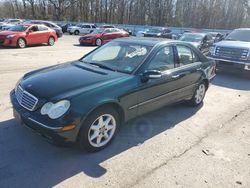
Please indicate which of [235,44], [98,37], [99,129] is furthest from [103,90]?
[98,37]

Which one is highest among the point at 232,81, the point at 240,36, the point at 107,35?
the point at 240,36

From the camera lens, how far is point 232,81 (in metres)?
8.69

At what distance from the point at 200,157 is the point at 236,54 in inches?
271

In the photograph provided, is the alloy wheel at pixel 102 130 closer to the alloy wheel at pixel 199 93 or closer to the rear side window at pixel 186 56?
the rear side window at pixel 186 56

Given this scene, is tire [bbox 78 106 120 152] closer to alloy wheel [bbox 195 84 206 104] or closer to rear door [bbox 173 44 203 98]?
rear door [bbox 173 44 203 98]

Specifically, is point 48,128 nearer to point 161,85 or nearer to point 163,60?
point 161,85

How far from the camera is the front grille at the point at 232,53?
9055 mm

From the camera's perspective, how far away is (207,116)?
17.0 feet

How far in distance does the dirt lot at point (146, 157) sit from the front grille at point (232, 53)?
4.75m

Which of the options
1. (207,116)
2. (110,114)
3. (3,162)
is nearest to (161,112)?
(207,116)

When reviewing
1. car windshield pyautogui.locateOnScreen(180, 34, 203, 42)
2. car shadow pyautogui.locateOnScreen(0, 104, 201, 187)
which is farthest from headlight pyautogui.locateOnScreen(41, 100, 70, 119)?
car windshield pyautogui.locateOnScreen(180, 34, 203, 42)

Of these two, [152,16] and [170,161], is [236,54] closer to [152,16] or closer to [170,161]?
[170,161]

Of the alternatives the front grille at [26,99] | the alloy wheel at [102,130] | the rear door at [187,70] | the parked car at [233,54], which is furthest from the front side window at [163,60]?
the parked car at [233,54]

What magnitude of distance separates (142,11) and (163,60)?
5405cm
